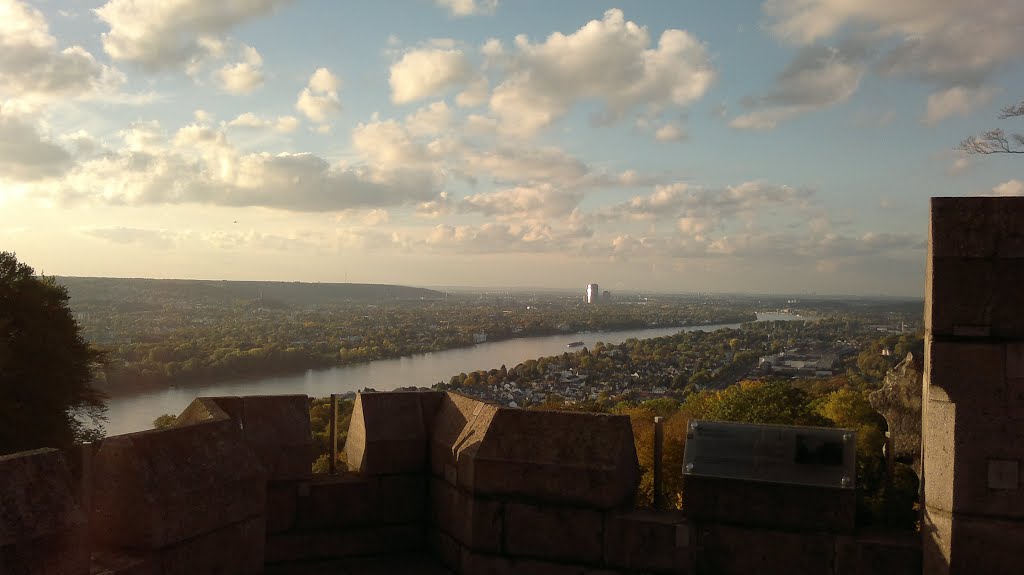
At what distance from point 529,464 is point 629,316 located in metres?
154

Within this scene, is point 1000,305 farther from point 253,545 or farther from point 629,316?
point 629,316

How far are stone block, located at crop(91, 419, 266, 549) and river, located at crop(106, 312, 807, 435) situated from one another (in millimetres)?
8743

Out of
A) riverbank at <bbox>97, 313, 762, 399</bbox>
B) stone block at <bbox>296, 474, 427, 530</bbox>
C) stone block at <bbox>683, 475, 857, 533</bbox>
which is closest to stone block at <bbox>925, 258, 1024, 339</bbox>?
stone block at <bbox>683, 475, 857, 533</bbox>

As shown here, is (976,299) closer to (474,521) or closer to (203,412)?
(474,521)

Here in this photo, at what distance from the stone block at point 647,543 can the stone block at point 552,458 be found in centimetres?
19

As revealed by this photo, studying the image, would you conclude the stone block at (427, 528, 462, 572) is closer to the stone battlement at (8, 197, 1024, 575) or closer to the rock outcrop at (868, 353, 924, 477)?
the stone battlement at (8, 197, 1024, 575)

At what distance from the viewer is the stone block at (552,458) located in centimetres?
537

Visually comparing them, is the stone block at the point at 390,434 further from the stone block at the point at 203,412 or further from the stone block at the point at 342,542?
the stone block at the point at 203,412

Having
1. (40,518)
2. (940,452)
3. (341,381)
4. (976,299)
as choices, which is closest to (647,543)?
(940,452)

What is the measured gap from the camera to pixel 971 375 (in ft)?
14.7

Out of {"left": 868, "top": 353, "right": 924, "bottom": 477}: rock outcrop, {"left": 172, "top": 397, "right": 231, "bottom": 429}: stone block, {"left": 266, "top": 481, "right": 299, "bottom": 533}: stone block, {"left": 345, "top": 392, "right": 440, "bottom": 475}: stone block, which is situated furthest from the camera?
{"left": 345, "top": 392, "right": 440, "bottom": 475}: stone block

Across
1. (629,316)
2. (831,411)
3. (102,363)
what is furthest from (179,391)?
Answer: (629,316)

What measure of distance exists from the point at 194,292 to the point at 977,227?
428 ft

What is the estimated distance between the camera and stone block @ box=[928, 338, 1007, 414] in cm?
442
